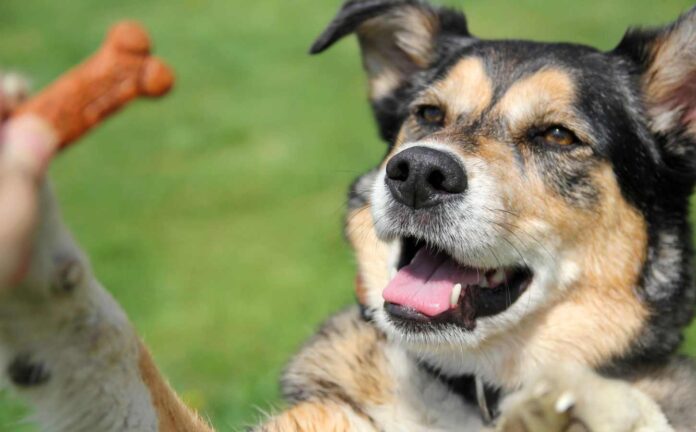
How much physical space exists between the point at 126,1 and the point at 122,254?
7.92m

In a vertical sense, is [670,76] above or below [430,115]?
above

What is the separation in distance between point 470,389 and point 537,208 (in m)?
0.77

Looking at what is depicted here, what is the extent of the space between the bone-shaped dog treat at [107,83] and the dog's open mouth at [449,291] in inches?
54.5

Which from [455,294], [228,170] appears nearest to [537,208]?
[455,294]

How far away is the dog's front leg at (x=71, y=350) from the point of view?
218cm

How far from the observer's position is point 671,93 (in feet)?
12.9

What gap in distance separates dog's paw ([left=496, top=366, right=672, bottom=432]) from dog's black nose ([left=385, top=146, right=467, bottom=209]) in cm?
85

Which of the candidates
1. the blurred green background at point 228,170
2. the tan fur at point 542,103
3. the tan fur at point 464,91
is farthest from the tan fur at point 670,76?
the blurred green background at point 228,170

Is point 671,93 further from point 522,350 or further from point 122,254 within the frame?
point 122,254

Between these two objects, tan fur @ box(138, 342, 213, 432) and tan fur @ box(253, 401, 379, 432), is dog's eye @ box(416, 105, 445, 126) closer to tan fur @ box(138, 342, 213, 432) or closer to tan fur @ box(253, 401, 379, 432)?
tan fur @ box(253, 401, 379, 432)

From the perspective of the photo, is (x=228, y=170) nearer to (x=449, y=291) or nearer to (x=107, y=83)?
(x=449, y=291)

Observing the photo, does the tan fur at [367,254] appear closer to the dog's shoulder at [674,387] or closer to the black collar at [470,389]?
the black collar at [470,389]

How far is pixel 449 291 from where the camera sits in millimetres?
3492

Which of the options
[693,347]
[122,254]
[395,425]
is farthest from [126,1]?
[395,425]
